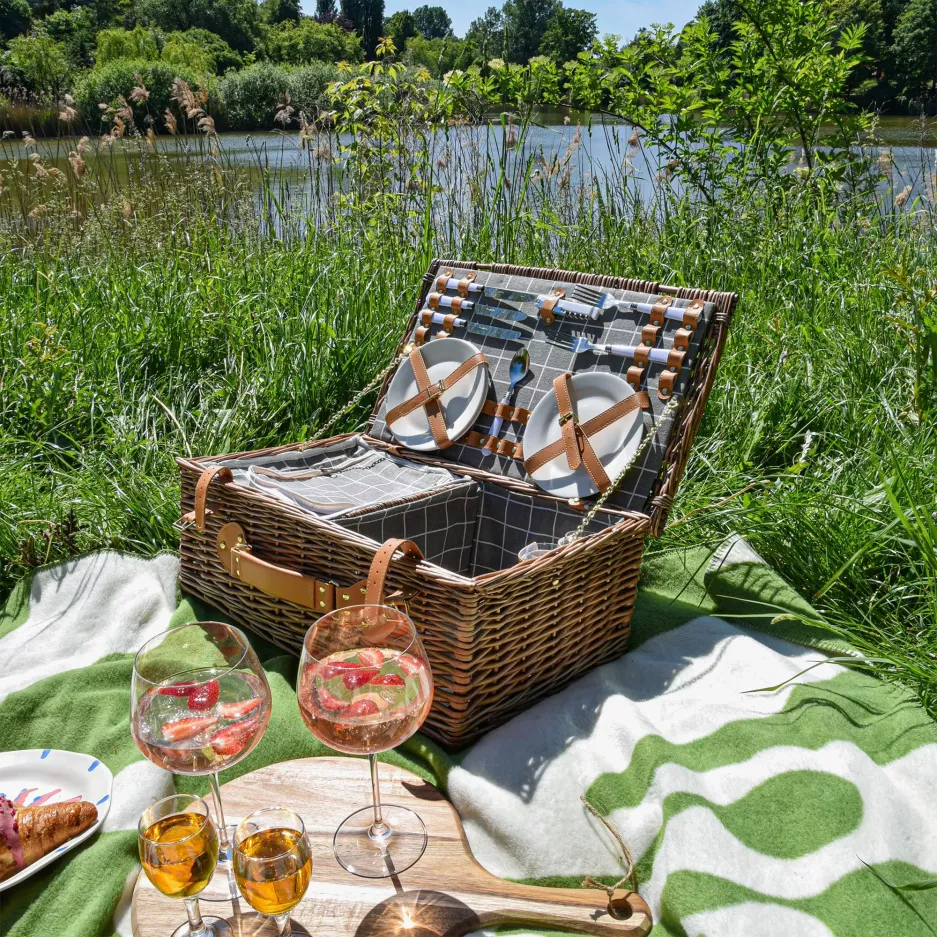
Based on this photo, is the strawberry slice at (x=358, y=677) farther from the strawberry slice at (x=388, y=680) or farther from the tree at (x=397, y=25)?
the tree at (x=397, y=25)

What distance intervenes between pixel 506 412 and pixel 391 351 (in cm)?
110

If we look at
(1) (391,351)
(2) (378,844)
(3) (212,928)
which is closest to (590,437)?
(2) (378,844)

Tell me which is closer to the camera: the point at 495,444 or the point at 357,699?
the point at 357,699

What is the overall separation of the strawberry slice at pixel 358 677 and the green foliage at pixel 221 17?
27.4 m

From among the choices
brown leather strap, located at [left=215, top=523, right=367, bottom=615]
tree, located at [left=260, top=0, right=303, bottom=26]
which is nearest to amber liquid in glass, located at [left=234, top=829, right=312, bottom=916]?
brown leather strap, located at [left=215, top=523, right=367, bottom=615]

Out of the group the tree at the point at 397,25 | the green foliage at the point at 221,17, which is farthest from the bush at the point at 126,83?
the green foliage at the point at 221,17

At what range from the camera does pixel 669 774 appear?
65.5 inches

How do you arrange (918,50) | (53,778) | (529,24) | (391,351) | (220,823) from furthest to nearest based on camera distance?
(918,50) → (529,24) → (391,351) → (53,778) → (220,823)

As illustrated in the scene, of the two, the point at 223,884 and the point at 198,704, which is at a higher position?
the point at 198,704

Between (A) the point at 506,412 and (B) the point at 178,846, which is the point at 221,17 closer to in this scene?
(A) the point at 506,412

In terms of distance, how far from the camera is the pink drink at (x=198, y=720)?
3.59 ft

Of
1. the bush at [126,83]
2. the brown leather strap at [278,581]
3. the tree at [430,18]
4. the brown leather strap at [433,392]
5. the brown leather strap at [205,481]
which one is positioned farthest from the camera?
the tree at [430,18]

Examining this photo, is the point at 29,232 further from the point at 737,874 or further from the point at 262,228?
the point at 737,874

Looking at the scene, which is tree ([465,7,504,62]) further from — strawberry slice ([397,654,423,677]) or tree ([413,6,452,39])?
tree ([413,6,452,39])
